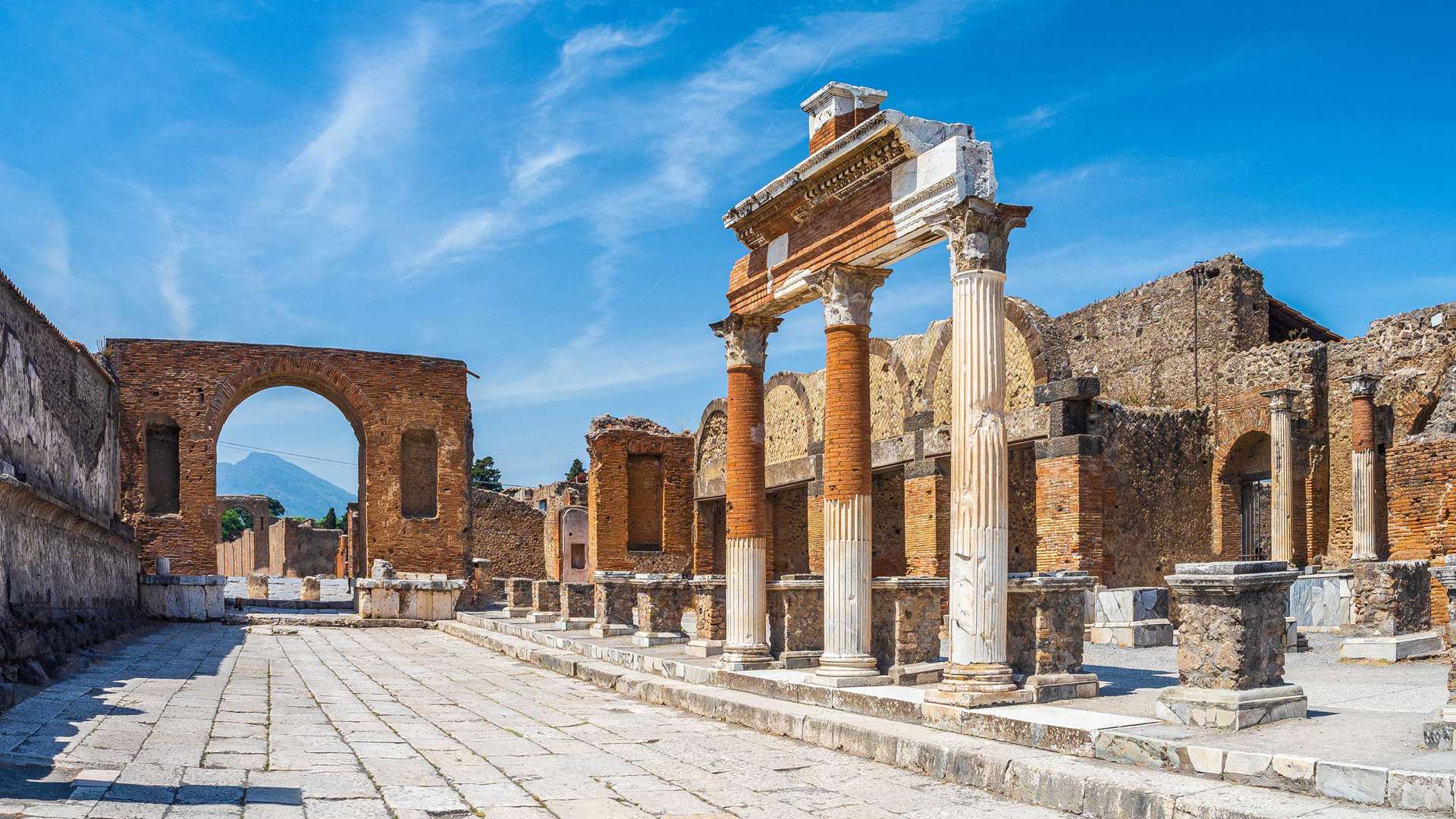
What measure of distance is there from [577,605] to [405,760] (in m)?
10.9

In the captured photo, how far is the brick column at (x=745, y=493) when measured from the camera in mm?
11195

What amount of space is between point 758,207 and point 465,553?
1740 cm

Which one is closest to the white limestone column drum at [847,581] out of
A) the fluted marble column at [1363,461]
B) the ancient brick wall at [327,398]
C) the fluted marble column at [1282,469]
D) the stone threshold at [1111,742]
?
the stone threshold at [1111,742]

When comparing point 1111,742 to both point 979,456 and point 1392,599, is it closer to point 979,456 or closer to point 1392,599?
point 979,456

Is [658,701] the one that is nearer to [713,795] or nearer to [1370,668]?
[713,795]

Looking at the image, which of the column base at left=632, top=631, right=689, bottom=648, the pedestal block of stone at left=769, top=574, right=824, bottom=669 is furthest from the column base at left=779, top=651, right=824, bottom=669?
the column base at left=632, top=631, right=689, bottom=648

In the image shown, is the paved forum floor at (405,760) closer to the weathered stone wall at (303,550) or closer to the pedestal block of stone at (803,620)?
the pedestal block of stone at (803,620)

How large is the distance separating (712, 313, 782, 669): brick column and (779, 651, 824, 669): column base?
0.18 metres

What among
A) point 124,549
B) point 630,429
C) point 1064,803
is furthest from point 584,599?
point 1064,803

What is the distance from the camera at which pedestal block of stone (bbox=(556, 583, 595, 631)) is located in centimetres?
1741

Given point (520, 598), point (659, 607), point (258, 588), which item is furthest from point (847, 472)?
point (258, 588)

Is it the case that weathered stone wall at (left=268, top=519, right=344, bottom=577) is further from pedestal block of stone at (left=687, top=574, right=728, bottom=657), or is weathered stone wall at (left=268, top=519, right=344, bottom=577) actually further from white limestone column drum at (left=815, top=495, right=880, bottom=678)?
white limestone column drum at (left=815, top=495, right=880, bottom=678)

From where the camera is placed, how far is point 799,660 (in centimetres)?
1090

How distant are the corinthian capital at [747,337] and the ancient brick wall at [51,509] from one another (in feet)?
22.5
